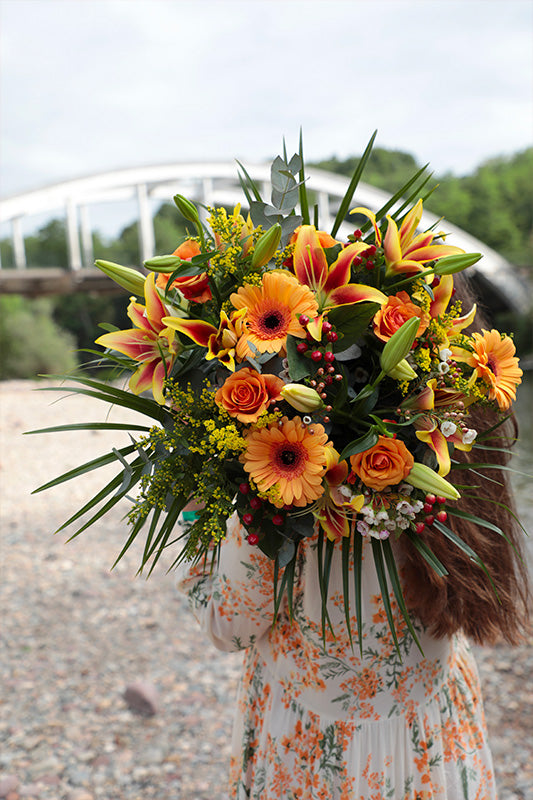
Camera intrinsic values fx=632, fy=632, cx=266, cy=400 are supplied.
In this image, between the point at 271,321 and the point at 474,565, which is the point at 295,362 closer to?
the point at 271,321

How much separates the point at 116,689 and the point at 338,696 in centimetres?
244

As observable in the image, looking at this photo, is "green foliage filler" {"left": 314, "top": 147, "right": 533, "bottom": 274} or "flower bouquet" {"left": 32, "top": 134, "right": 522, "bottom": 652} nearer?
"flower bouquet" {"left": 32, "top": 134, "right": 522, "bottom": 652}

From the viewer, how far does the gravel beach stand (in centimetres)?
265

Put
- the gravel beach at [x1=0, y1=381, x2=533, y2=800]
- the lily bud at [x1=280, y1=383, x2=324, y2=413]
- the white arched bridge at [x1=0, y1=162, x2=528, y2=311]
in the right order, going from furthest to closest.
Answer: the white arched bridge at [x1=0, y1=162, x2=528, y2=311], the gravel beach at [x1=0, y1=381, x2=533, y2=800], the lily bud at [x1=280, y1=383, x2=324, y2=413]

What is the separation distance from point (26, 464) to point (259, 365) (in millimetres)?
8320

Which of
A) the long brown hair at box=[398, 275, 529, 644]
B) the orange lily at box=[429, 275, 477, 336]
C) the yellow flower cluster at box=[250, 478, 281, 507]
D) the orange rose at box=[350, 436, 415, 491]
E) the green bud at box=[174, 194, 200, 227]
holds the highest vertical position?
the green bud at box=[174, 194, 200, 227]

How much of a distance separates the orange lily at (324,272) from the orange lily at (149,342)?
0.67 feet

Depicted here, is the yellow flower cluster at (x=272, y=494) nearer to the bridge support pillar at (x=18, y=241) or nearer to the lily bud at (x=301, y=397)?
the lily bud at (x=301, y=397)

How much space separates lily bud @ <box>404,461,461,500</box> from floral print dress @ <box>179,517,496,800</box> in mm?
330

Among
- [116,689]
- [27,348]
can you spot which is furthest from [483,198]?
[116,689]

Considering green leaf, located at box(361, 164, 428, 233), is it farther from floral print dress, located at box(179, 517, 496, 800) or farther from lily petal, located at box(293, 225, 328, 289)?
floral print dress, located at box(179, 517, 496, 800)

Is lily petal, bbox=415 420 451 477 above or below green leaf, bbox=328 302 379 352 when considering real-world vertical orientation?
below

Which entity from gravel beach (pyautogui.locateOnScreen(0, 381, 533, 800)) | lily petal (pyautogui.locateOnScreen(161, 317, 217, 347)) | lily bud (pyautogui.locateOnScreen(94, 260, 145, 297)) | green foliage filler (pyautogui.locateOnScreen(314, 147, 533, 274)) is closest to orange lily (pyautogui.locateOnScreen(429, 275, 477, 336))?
lily petal (pyautogui.locateOnScreen(161, 317, 217, 347))

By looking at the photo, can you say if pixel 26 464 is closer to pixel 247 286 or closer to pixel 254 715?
pixel 254 715
